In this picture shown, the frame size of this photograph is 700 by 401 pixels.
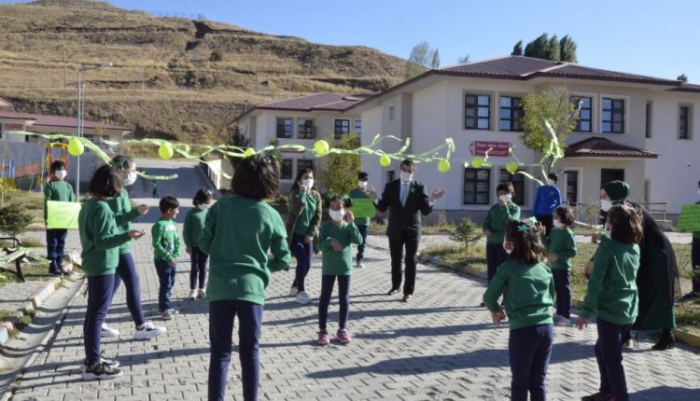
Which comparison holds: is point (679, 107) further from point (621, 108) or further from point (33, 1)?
point (33, 1)

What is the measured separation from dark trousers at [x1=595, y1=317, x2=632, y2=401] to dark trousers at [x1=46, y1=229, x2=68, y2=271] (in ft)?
31.8

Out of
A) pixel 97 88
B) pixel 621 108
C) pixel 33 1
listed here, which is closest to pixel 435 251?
pixel 621 108

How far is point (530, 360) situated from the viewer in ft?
15.0

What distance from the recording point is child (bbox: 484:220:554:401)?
14.9 ft

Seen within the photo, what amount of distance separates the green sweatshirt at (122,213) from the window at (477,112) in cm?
2205

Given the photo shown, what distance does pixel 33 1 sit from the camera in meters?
166

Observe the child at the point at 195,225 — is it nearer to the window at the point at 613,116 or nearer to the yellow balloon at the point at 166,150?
the yellow balloon at the point at 166,150

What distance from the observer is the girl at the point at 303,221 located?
9516 millimetres

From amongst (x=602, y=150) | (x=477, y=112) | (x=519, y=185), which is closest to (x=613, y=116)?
(x=602, y=150)

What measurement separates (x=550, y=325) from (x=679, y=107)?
30.7m

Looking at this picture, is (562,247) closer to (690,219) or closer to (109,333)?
(690,219)

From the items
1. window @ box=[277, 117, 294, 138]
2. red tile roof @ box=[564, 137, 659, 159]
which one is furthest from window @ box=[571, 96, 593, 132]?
window @ box=[277, 117, 294, 138]

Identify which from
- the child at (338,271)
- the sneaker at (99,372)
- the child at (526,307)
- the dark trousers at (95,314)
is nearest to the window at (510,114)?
the child at (338,271)

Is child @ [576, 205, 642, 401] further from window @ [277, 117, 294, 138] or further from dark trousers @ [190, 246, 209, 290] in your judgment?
window @ [277, 117, 294, 138]
